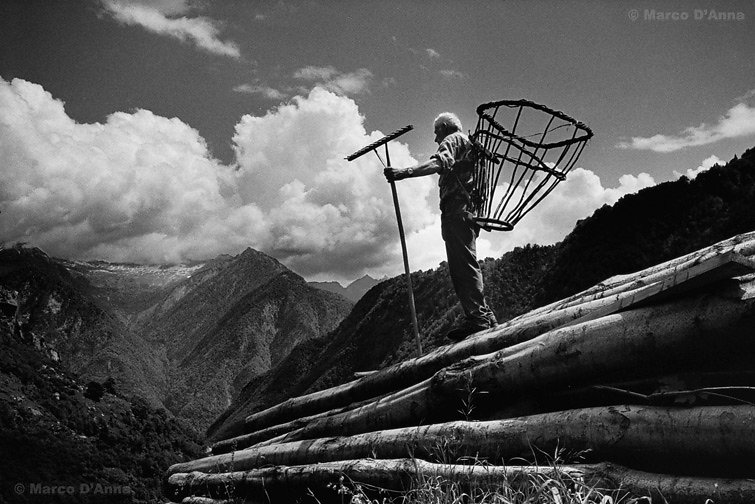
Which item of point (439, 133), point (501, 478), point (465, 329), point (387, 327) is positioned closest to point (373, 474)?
point (501, 478)

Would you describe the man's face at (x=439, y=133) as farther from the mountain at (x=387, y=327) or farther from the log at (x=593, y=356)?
the mountain at (x=387, y=327)

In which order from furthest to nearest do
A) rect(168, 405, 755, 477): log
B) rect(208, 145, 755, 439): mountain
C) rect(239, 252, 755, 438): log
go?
rect(208, 145, 755, 439): mountain < rect(239, 252, 755, 438): log < rect(168, 405, 755, 477): log

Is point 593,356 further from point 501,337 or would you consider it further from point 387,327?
point 387,327

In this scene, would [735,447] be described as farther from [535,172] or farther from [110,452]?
[110,452]

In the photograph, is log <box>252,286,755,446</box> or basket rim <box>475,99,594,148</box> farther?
basket rim <box>475,99,594,148</box>

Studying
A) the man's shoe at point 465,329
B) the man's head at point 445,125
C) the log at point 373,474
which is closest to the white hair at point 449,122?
the man's head at point 445,125

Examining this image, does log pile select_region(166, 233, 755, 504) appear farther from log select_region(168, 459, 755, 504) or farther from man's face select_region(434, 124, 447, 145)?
man's face select_region(434, 124, 447, 145)

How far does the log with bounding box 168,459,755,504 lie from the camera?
235 cm

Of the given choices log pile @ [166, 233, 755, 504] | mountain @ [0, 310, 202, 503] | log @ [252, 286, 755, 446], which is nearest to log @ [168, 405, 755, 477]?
log pile @ [166, 233, 755, 504]

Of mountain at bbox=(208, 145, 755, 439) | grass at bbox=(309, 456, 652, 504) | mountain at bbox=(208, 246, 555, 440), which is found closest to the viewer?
grass at bbox=(309, 456, 652, 504)

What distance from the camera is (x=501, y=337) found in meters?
4.50

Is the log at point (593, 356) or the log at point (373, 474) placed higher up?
the log at point (593, 356)

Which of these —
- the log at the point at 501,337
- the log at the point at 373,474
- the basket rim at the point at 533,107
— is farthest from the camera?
the basket rim at the point at 533,107

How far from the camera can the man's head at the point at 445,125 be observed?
629 centimetres
